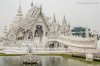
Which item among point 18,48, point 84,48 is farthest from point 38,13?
point 84,48

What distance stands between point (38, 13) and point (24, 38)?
5.03 m

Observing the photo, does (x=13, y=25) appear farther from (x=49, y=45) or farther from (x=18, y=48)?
(x=18, y=48)

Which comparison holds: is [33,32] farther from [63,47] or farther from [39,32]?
[63,47]

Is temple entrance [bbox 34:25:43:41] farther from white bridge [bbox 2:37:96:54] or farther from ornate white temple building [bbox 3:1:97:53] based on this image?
white bridge [bbox 2:37:96:54]

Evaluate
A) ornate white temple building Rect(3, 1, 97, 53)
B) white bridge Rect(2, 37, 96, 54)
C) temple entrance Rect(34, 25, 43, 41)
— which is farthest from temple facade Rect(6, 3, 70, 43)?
white bridge Rect(2, 37, 96, 54)

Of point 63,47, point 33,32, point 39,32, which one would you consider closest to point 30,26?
point 33,32

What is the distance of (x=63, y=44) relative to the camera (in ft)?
152

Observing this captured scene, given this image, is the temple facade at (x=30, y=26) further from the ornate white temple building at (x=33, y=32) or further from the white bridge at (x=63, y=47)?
the white bridge at (x=63, y=47)

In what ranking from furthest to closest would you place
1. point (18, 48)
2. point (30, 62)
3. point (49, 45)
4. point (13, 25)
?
1. point (13, 25)
2. point (49, 45)
3. point (18, 48)
4. point (30, 62)

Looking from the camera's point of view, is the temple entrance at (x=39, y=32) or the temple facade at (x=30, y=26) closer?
the temple facade at (x=30, y=26)

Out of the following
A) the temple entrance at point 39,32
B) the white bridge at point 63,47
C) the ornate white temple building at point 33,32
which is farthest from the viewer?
the temple entrance at point 39,32

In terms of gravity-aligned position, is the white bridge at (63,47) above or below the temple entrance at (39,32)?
below

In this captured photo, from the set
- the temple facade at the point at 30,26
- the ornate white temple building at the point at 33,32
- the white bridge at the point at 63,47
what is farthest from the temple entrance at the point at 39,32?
the white bridge at the point at 63,47

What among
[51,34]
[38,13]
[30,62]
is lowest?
[30,62]
